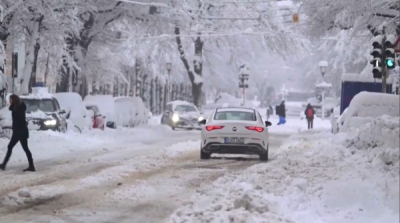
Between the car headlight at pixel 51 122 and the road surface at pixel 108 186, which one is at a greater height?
the car headlight at pixel 51 122

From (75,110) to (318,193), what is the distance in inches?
809

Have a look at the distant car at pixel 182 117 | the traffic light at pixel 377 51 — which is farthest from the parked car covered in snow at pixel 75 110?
the traffic light at pixel 377 51

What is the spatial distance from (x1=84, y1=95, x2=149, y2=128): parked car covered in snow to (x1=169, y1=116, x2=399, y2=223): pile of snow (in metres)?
21.2

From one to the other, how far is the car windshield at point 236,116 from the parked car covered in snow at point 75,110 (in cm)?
1068

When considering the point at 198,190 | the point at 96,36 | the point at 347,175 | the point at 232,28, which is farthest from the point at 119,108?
the point at 347,175

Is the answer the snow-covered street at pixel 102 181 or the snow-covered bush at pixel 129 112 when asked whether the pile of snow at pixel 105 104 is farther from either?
the snow-covered street at pixel 102 181

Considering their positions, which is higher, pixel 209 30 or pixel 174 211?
pixel 209 30

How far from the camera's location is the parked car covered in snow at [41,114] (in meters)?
23.7

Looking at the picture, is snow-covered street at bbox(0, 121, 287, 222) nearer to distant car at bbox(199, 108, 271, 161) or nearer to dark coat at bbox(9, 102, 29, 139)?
distant car at bbox(199, 108, 271, 161)

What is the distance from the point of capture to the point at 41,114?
2414cm

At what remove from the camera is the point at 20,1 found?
23.2 meters

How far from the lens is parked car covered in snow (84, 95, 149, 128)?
34.3 m

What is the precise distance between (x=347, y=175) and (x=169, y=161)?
8674 mm

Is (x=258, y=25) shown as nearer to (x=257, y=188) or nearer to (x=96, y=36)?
(x=96, y=36)
